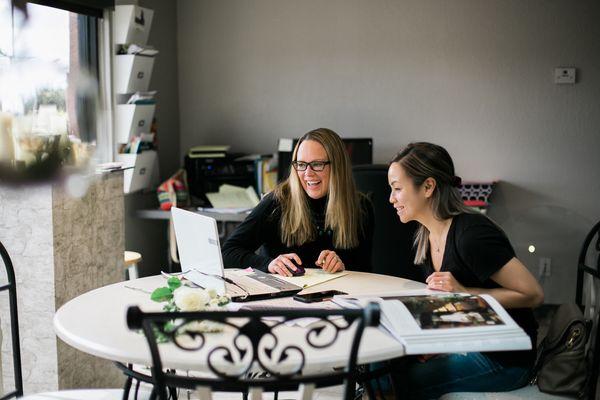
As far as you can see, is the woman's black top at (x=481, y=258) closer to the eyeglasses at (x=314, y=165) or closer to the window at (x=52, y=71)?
the eyeglasses at (x=314, y=165)

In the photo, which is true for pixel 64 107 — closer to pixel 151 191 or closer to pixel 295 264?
pixel 151 191

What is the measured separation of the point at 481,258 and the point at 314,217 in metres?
0.89

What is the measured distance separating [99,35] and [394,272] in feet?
6.88

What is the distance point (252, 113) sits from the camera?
5.09 meters

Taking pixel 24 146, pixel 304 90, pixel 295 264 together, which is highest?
pixel 304 90

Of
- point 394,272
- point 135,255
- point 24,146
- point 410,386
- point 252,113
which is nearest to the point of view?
point 410,386

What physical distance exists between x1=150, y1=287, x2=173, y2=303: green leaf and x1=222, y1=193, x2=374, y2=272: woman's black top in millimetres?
680

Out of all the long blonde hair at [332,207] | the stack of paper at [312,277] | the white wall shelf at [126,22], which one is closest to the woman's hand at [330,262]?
the stack of paper at [312,277]

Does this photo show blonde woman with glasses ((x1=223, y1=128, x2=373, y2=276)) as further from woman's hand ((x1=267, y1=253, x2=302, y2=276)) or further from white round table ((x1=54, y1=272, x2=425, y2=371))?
white round table ((x1=54, y1=272, x2=425, y2=371))

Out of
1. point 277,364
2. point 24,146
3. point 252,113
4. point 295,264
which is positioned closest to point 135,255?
point 24,146

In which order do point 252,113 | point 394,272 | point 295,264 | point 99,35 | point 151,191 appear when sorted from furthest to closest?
point 252,113 → point 151,191 → point 99,35 → point 394,272 → point 295,264

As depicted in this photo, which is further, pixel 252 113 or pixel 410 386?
pixel 252 113

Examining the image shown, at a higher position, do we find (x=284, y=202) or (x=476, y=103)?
(x=476, y=103)

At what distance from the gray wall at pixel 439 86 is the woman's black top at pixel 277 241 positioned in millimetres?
2096
